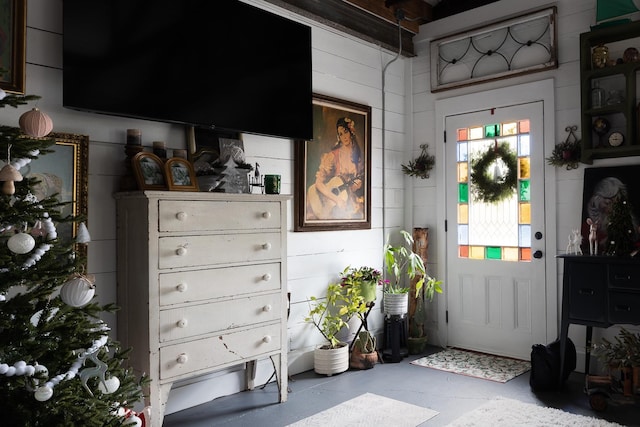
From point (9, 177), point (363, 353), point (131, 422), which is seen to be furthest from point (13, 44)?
point (363, 353)

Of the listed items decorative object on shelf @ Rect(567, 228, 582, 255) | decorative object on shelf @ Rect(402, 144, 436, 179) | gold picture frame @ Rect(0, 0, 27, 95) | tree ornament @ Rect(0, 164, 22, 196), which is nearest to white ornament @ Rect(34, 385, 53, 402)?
tree ornament @ Rect(0, 164, 22, 196)

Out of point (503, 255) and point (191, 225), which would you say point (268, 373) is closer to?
point (191, 225)

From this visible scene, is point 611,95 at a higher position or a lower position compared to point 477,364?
higher

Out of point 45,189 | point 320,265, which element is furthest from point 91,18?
point 320,265

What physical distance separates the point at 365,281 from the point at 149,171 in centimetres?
181

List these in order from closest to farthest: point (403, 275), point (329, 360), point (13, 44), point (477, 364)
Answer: point (13, 44)
point (329, 360)
point (477, 364)
point (403, 275)

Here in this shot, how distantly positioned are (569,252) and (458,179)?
1.07 meters

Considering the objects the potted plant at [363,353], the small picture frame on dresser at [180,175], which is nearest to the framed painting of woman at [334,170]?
the potted plant at [363,353]

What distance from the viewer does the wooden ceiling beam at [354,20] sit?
3.83m

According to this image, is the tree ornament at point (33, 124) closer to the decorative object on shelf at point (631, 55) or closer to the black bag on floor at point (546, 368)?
the black bag on floor at point (546, 368)

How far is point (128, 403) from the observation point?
185 centimetres

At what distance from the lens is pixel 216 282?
9.48 feet

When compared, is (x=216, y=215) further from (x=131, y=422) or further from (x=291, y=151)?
(x=131, y=422)

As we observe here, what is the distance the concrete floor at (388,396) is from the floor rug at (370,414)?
0.22ft
